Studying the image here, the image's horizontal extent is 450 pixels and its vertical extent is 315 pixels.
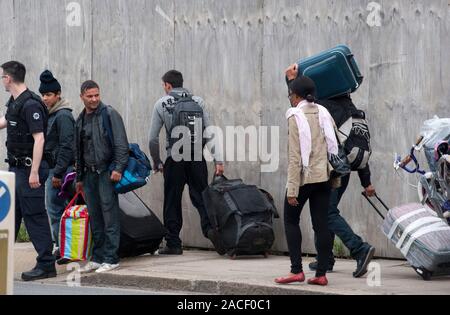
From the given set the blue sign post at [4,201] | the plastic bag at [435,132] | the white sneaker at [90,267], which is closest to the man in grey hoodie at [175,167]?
the white sneaker at [90,267]

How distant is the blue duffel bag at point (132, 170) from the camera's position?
11.7 m

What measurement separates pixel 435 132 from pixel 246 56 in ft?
10.8

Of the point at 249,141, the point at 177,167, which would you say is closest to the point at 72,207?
the point at 177,167

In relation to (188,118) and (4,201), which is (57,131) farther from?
(4,201)

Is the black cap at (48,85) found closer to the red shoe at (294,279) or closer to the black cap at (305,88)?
the black cap at (305,88)

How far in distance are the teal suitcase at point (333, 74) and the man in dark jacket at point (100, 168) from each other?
6.94ft

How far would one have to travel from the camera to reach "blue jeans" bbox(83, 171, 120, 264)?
11.8 meters

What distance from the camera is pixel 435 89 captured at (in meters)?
11.6

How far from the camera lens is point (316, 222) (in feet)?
33.4

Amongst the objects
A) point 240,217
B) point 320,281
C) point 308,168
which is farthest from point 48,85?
point 320,281

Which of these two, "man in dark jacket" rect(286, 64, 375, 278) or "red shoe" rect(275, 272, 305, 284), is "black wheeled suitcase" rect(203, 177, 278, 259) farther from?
"red shoe" rect(275, 272, 305, 284)

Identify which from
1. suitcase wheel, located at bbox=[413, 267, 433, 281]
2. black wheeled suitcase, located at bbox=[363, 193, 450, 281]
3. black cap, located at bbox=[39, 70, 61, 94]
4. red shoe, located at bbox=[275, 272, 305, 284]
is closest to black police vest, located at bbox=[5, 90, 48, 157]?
black cap, located at bbox=[39, 70, 61, 94]

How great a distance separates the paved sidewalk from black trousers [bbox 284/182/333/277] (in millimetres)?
229
